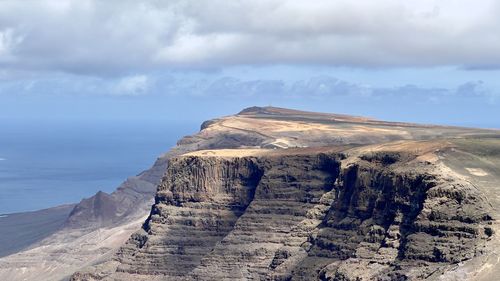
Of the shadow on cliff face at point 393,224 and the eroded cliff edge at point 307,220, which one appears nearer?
the shadow on cliff face at point 393,224

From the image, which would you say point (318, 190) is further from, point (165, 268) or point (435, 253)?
point (435, 253)

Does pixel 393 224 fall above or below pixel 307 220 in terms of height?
above

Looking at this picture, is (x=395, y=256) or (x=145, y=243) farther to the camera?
(x=145, y=243)

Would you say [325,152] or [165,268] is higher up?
[325,152]

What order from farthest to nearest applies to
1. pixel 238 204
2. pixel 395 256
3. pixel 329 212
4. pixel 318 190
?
1. pixel 238 204
2. pixel 318 190
3. pixel 329 212
4. pixel 395 256

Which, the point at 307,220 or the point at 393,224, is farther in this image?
the point at 307,220

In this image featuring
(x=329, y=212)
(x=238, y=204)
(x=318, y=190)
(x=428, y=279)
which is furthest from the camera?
(x=238, y=204)

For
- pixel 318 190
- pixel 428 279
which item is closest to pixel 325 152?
pixel 318 190

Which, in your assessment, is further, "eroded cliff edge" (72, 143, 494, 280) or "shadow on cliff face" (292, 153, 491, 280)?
"eroded cliff edge" (72, 143, 494, 280)
